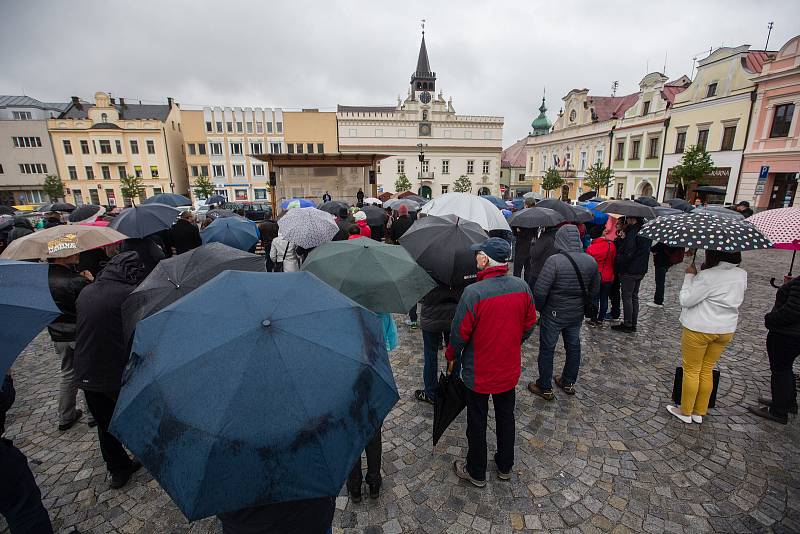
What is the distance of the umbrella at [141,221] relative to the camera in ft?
20.7

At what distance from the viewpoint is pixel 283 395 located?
1.47 metres

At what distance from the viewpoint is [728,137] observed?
88.5 ft

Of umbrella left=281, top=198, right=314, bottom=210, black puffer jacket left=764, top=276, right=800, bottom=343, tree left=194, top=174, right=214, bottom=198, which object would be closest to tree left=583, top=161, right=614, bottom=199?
umbrella left=281, top=198, right=314, bottom=210

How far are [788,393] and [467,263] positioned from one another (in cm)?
387

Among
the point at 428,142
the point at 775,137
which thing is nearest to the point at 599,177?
the point at 775,137

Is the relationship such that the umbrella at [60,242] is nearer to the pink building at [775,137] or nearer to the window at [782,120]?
the pink building at [775,137]

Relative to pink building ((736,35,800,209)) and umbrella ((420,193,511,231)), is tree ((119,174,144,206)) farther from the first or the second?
pink building ((736,35,800,209))

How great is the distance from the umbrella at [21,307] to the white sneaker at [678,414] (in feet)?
19.6

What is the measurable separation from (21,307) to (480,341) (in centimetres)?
328

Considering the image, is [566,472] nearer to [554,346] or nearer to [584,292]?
[554,346]

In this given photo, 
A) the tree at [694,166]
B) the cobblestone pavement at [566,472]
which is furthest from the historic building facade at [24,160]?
the tree at [694,166]

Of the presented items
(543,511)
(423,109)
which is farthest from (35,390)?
(423,109)

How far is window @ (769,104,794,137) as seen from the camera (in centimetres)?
2316

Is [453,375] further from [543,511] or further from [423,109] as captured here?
[423,109]
